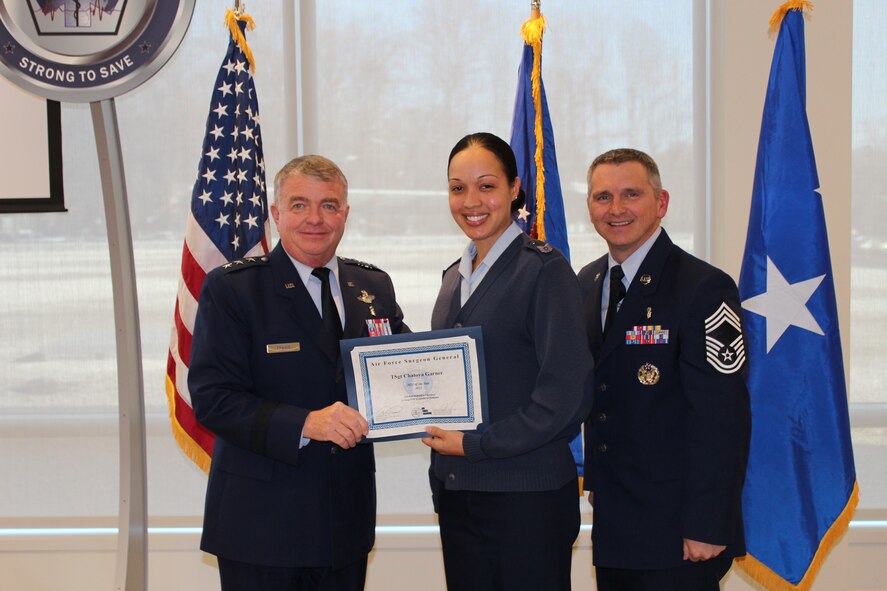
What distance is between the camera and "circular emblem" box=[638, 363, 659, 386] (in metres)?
2.12

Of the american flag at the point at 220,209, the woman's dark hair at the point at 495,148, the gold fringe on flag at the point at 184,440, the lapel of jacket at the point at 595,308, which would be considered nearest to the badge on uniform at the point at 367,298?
the woman's dark hair at the point at 495,148

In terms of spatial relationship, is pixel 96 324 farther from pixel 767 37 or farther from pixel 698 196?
pixel 767 37

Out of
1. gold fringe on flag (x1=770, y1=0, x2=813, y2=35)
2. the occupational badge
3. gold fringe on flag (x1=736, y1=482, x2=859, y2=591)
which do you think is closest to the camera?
the occupational badge

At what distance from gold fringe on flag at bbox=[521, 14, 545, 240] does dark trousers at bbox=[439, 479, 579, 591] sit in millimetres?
1378

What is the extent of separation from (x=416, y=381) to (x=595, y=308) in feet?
2.03

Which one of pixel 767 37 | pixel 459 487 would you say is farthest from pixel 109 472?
pixel 767 37

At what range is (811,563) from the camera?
9.56 ft

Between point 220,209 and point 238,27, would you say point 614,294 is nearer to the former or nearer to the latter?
point 220,209

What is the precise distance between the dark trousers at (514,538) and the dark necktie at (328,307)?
0.56m

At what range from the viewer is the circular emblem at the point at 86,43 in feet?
7.09

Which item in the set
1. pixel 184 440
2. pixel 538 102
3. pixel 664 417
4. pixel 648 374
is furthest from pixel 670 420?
pixel 184 440

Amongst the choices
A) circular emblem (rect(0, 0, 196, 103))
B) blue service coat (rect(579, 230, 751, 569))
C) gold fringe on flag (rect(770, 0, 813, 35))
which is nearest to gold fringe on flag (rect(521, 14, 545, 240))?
gold fringe on flag (rect(770, 0, 813, 35))

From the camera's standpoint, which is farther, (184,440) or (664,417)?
(184,440)

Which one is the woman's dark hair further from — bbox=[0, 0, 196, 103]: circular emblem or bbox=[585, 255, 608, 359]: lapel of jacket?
bbox=[0, 0, 196, 103]: circular emblem
